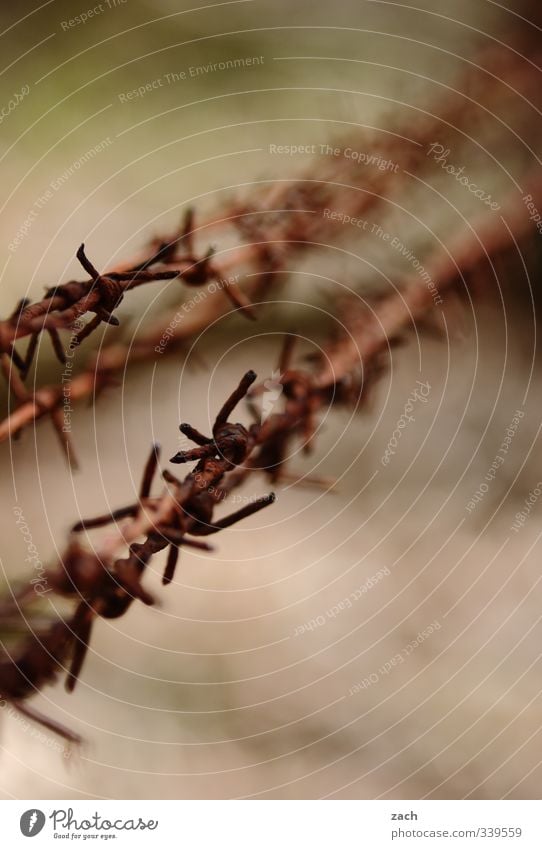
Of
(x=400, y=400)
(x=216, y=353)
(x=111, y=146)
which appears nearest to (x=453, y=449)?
(x=400, y=400)

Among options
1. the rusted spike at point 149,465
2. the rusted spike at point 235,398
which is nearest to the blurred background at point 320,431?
the rusted spike at point 149,465

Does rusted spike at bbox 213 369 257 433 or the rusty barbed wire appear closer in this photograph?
rusted spike at bbox 213 369 257 433

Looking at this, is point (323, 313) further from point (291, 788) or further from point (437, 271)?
point (291, 788)

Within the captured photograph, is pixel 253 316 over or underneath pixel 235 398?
over

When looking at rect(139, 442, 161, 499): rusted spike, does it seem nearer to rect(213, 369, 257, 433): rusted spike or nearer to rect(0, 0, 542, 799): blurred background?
rect(0, 0, 542, 799): blurred background

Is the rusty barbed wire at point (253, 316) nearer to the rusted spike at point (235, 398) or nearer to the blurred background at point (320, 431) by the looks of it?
the blurred background at point (320, 431)

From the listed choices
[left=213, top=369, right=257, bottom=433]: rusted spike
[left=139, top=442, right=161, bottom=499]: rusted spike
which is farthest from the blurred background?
[left=213, top=369, right=257, bottom=433]: rusted spike

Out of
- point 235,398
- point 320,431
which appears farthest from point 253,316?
point 235,398

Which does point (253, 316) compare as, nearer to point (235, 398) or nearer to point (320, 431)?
point (320, 431)
